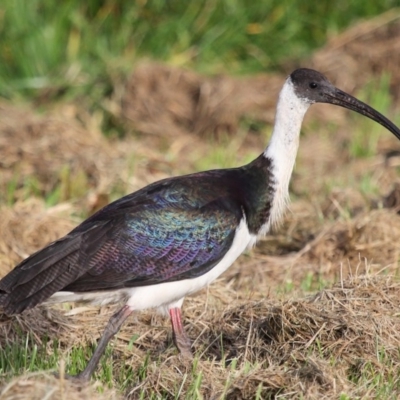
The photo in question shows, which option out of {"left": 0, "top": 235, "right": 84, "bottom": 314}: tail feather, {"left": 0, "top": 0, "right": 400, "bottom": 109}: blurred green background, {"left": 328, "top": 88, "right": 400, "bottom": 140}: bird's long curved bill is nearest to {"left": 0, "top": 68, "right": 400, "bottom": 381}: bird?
{"left": 0, "top": 235, "right": 84, "bottom": 314}: tail feather

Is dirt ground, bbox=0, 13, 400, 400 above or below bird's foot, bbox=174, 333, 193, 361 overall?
above

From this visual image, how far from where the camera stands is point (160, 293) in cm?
636

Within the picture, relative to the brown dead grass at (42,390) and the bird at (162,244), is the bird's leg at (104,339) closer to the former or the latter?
the bird at (162,244)

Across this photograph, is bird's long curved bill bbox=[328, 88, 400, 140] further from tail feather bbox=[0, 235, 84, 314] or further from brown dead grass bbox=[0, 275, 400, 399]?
tail feather bbox=[0, 235, 84, 314]

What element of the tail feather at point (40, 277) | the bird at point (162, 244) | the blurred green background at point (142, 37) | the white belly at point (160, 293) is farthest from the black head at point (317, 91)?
the blurred green background at point (142, 37)

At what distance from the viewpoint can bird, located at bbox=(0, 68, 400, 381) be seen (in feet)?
20.1

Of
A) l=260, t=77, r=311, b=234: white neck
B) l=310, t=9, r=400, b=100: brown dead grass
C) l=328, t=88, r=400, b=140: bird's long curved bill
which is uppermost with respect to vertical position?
l=310, t=9, r=400, b=100: brown dead grass

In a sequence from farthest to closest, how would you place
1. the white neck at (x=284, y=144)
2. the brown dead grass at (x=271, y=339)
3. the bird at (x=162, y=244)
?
the white neck at (x=284, y=144), the bird at (x=162, y=244), the brown dead grass at (x=271, y=339)

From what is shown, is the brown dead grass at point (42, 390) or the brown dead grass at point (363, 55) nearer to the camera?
the brown dead grass at point (42, 390)

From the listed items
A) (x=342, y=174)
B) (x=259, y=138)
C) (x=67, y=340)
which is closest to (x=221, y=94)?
(x=259, y=138)

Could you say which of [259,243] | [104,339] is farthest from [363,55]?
[104,339]

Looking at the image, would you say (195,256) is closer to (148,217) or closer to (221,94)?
(148,217)

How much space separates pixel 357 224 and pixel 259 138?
4624 millimetres

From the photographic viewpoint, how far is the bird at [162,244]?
613cm
